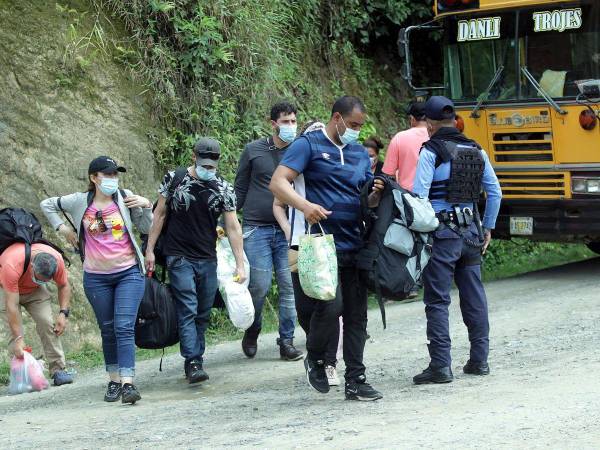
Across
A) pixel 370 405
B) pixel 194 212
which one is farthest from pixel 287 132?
pixel 370 405

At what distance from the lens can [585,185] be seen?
481 inches

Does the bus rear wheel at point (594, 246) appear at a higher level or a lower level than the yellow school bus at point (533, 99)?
lower

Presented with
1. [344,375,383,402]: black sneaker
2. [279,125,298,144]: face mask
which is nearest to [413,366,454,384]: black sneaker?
[344,375,383,402]: black sneaker

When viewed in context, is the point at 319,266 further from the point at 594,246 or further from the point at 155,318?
the point at 594,246

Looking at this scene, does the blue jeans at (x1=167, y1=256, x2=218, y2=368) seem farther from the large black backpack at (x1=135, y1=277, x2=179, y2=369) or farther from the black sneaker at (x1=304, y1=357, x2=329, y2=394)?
the black sneaker at (x1=304, y1=357, x2=329, y2=394)

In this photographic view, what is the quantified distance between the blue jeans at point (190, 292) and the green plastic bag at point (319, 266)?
5.21 feet

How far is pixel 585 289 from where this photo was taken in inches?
465

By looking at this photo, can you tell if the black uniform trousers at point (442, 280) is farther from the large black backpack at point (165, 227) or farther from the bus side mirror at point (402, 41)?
the bus side mirror at point (402, 41)

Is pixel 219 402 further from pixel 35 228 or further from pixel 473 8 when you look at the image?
pixel 473 8

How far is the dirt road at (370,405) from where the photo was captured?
6324 mm

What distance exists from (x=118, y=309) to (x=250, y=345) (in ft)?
5.87

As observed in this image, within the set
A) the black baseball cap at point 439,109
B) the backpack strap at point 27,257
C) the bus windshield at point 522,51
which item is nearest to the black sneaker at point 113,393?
the backpack strap at point 27,257

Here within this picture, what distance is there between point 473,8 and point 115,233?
6329mm

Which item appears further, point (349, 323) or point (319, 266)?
point (349, 323)
